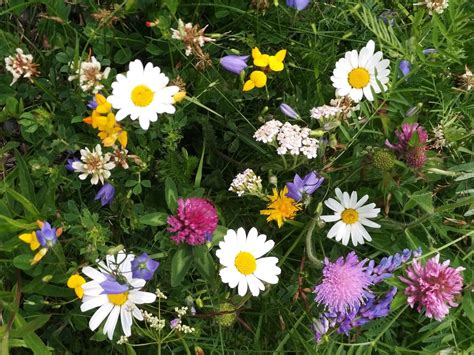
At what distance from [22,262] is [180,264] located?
0.41m

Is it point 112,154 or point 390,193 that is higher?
point 390,193

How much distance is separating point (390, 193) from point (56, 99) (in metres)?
0.98

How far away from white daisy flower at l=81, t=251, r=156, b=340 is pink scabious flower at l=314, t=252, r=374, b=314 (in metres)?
0.44

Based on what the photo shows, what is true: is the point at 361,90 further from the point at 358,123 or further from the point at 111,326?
the point at 111,326

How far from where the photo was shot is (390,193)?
1534mm

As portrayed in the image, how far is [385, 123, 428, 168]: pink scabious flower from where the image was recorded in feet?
4.45

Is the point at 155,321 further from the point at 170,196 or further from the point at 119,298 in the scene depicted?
the point at 170,196

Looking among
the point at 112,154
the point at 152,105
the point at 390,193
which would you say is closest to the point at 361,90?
the point at 390,193

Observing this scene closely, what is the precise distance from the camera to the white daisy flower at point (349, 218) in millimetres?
1528

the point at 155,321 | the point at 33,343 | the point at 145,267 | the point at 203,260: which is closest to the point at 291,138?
the point at 203,260

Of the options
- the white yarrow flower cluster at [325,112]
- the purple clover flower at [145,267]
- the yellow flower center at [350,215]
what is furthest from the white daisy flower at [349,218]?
the purple clover flower at [145,267]

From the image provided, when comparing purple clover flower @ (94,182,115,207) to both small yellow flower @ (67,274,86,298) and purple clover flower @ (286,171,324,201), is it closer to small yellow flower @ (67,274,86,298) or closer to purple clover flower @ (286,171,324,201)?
small yellow flower @ (67,274,86,298)

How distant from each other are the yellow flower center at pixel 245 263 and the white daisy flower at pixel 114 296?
228 millimetres

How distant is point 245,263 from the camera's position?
4.70 feet
